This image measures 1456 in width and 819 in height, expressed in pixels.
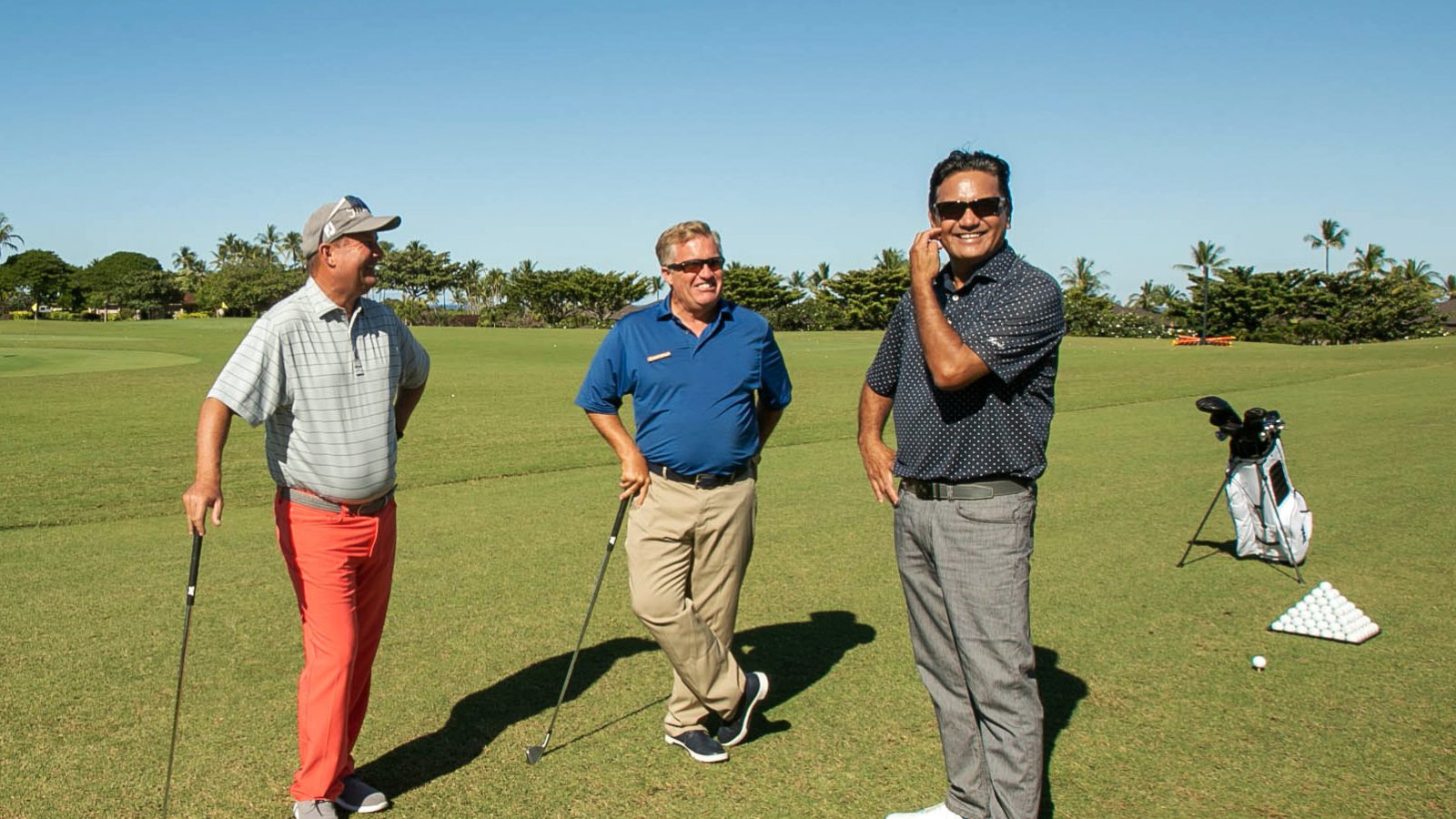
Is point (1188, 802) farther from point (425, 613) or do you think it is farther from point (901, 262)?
point (901, 262)

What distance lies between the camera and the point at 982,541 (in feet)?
12.0

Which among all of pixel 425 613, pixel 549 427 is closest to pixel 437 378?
pixel 549 427

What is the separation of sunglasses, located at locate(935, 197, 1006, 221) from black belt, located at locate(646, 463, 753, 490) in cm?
148

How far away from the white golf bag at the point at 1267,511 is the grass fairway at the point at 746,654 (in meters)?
0.24

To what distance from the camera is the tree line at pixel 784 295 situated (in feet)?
241

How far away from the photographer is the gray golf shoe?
388cm

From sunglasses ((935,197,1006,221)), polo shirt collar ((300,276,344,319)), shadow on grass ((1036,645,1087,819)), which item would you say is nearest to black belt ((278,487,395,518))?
polo shirt collar ((300,276,344,319))

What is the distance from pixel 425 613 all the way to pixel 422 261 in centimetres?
11783

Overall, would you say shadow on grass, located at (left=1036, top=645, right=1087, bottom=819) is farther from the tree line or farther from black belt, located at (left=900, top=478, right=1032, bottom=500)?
the tree line

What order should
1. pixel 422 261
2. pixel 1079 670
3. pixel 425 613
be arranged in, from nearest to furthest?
pixel 1079 670, pixel 425 613, pixel 422 261

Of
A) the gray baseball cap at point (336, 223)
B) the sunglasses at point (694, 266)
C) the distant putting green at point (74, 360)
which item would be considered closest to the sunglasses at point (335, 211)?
the gray baseball cap at point (336, 223)

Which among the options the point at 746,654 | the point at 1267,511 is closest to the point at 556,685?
the point at 746,654

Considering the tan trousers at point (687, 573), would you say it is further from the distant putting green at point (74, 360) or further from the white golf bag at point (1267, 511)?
the distant putting green at point (74, 360)

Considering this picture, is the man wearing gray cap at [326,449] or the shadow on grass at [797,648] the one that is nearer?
the man wearing gray cap at [326,449]
